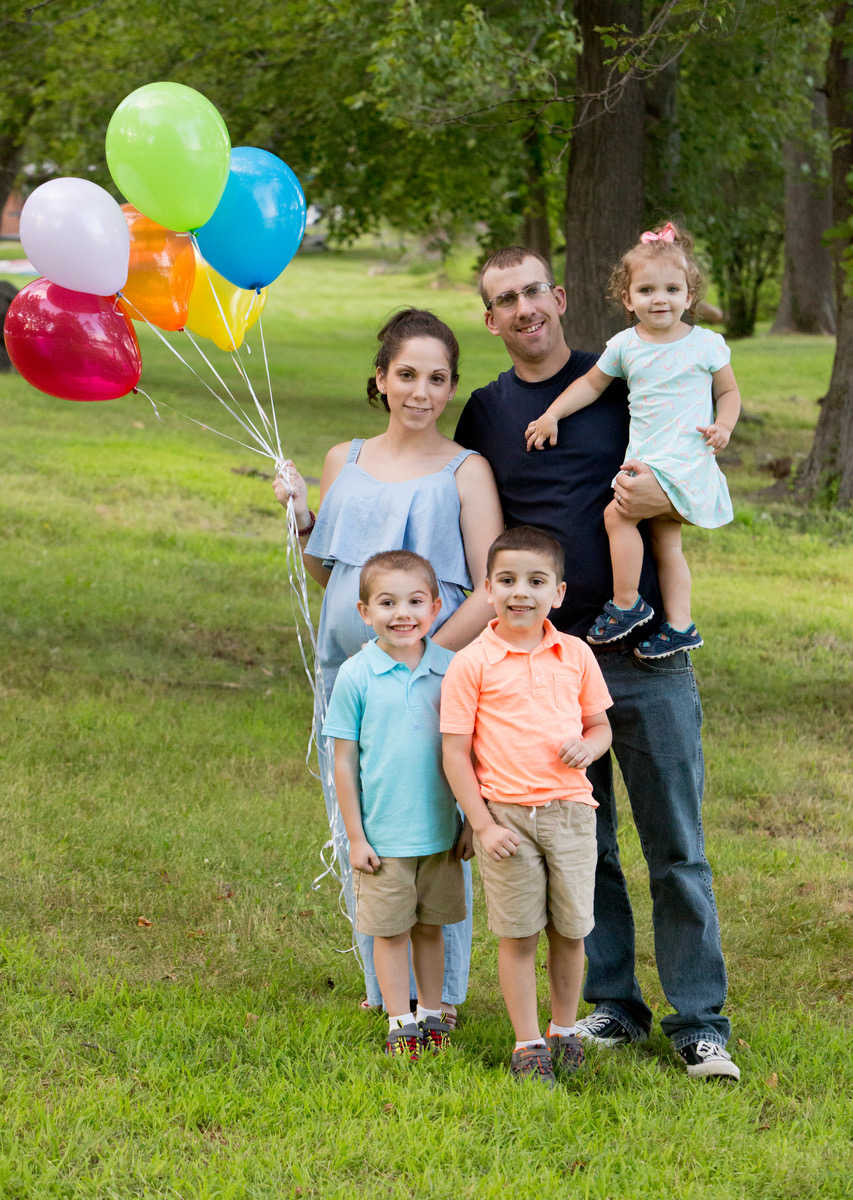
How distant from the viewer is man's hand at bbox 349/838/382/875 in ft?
10.7

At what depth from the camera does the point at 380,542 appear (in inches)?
137

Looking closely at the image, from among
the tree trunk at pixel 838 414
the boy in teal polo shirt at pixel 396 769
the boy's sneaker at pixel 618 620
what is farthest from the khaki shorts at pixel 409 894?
the tree trunk at pixel 838 414

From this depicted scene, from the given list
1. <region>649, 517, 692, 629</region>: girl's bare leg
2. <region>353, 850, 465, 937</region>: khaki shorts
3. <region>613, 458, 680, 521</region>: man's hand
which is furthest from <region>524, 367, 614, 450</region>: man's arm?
<region>353, 850, 465, 937</region>: khaki shorts

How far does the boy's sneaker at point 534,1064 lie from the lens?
3.21 meters

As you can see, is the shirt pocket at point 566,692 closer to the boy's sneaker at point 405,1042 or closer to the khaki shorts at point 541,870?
the khaki shorts at point 541,870

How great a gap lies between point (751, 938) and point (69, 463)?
381 inches

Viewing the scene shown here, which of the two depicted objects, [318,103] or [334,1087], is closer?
[334,1087]

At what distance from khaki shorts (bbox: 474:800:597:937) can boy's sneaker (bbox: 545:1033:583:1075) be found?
0.34 m

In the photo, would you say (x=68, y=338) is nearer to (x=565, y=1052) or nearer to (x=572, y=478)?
(x=572, y=478)

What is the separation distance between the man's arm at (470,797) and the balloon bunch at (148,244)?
43.3 inches

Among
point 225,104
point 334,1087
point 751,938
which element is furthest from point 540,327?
point 225,104

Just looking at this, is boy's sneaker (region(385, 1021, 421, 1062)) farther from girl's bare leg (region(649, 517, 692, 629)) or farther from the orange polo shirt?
girl's bare leg (region(649, 517, 692, 629))

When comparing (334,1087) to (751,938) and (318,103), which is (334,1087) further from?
(318,103)

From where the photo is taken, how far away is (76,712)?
6.47 m
